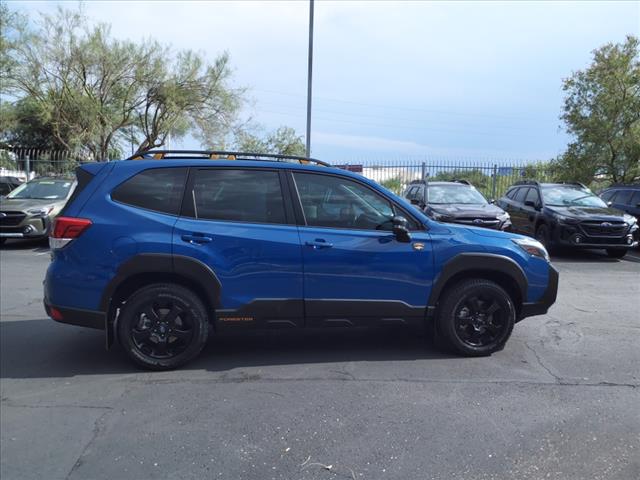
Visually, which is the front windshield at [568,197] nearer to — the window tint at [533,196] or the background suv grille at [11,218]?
the window tint at [533,196]

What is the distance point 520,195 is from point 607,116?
592 centimetres

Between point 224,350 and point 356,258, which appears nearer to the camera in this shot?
point 356,258

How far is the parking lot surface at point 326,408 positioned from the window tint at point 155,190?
1.45 meters

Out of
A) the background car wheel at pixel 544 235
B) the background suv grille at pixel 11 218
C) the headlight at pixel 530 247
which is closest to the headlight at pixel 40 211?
the background suv grille at pixel 11 218

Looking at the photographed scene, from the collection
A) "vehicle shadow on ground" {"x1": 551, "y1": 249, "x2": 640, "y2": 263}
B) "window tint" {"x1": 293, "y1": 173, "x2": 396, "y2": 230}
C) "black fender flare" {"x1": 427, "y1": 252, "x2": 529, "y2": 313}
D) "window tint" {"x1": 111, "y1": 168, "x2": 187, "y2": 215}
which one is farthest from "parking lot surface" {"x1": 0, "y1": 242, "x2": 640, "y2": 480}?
"vehicle shadow on ground" {"x1": 551, "y1": 249, "x2": 640, "y2": 263}

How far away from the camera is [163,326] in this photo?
183 inches

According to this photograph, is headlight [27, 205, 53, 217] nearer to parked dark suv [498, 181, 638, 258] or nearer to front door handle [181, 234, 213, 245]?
front door handle [181, 234, 213, 245]

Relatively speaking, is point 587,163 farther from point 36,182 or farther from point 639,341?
point 36,182

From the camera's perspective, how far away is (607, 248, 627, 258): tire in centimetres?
1198

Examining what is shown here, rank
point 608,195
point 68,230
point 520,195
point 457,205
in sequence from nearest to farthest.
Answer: point 68,230, point 457,205, point 520,195, point 608,195

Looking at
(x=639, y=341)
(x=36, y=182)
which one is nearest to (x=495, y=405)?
(x=639, y=341)

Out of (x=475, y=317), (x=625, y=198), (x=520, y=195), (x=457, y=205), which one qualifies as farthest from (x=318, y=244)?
(x=625, y=198)

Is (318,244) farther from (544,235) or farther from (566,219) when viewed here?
(544,235)

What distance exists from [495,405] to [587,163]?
16652 mm
